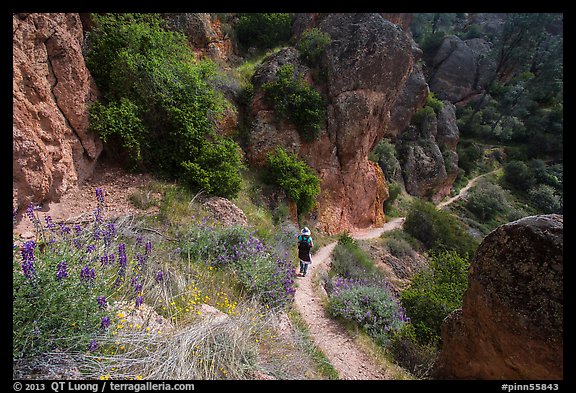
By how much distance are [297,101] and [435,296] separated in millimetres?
9127

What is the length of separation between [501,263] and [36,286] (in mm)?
4494

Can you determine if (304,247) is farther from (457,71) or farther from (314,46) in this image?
(457,71)

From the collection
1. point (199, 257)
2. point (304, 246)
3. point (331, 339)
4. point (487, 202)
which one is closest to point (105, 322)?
point (199, 257)

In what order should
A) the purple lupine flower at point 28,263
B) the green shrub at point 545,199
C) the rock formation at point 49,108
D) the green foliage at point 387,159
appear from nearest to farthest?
the purple lupine flower at point 28,263 < the rock formation at point 49,108 < the green foliage at point 387,159 < the green shrub at point 545,199

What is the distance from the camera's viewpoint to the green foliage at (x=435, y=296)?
19.6ft

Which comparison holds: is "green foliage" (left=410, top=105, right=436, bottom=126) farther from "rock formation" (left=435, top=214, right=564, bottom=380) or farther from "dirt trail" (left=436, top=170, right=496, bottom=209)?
"rock formation" (left=435, top=214, right=564, bottom=380)

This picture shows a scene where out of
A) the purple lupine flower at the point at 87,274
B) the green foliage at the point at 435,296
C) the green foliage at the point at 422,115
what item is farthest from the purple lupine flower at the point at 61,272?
the green foliage at the point at 422,115

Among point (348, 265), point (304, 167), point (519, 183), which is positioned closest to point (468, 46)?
point (519, 183)

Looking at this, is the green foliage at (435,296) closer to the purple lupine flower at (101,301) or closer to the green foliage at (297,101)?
the purple lupine flower at (101,301)

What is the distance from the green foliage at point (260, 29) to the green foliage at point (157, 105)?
684cm

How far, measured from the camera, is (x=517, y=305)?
9.29 feet
